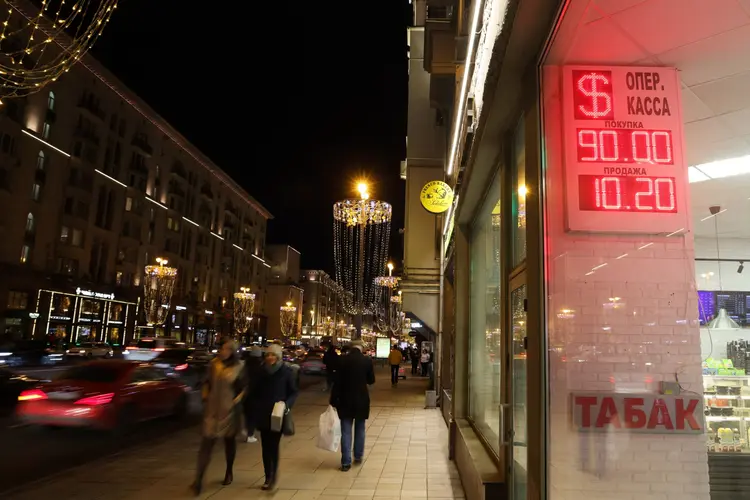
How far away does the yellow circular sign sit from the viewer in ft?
45.2

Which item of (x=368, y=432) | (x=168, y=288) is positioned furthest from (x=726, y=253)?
(x=168, y=288)

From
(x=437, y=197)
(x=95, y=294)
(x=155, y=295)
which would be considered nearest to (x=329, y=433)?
(x=437, y=197)

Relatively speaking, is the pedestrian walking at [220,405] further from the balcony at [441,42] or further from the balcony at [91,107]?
the balcony at [91,107]

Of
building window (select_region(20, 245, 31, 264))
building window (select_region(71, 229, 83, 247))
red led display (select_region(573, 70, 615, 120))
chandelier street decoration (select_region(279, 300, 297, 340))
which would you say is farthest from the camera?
chandelier street decoration (select_region(279, 300, 297, 340))

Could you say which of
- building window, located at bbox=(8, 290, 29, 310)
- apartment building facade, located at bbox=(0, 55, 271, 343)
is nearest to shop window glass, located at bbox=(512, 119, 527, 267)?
apartment building facade, located at bbox=(0, 55, 271, 343)

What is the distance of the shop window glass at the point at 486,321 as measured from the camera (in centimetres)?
696

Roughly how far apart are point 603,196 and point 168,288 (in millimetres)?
53345

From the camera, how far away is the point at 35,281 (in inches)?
1566

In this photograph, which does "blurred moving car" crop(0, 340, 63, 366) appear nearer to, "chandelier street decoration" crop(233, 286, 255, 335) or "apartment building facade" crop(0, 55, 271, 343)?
"apartment building facade" crop(0, 55, 271, 343)

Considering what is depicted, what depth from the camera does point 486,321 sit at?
8227 mm

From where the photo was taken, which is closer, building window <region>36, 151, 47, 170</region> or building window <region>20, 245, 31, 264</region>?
building window <region>20, 245, 31, 264</region>

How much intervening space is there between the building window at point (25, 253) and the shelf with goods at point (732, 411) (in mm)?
43295

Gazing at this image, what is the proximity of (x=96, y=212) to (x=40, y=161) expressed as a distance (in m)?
7.86

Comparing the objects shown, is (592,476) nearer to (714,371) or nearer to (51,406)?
(714,371)
